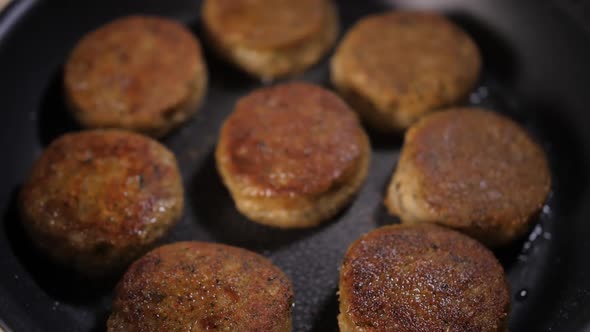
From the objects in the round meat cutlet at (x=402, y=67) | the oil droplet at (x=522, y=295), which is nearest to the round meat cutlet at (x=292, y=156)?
the round meat cutlet at (x=402, y=67)

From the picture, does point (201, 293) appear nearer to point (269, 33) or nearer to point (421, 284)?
point (421, 284)

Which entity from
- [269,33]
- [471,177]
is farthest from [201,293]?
[269,33]

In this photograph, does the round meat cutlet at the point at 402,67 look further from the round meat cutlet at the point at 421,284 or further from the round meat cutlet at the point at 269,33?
the round meat cutlet at the point at 421,284

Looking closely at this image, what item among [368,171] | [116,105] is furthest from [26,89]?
[368,171]

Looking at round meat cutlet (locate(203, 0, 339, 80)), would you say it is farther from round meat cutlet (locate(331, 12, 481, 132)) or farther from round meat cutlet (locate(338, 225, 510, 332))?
round meat cutlet (locate(338, 225, 510, 332))

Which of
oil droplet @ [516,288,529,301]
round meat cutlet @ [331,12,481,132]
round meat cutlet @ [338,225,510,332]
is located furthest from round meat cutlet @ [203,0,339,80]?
oil droplet @ [516,288,529,301]

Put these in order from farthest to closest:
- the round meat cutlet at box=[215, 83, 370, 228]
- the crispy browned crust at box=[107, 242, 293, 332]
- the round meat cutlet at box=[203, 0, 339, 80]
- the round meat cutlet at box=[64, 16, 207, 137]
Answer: the round meat cutlet at box=[203, 0, 339, 80] < the round meat cutlet at box=[64, 16, 207, 137] < the round meat cutlet at box=[215, 83, 370, 228] < the crispy browned crust at box=[107, 242, 293, 332]
